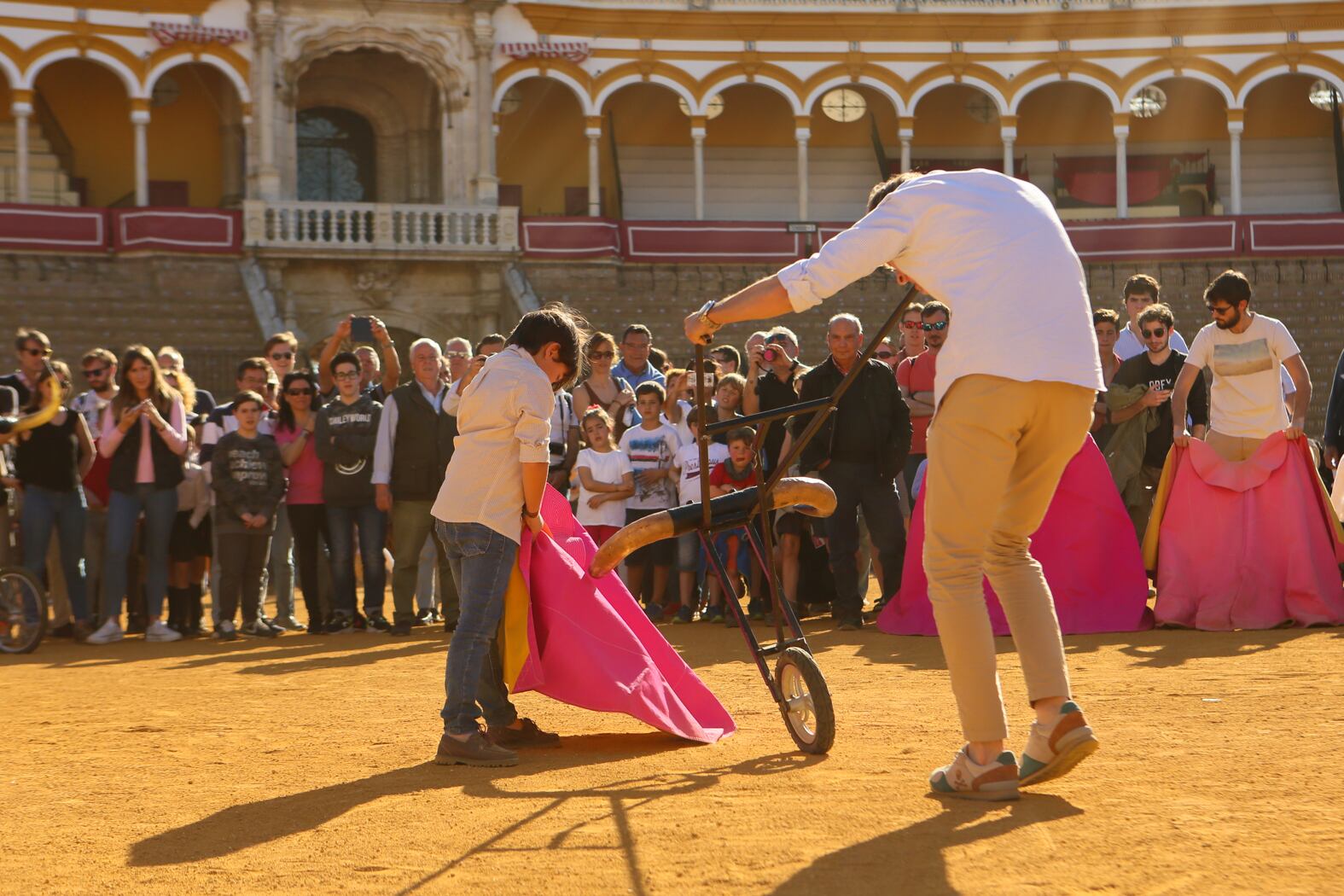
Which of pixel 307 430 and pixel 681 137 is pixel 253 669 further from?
pixel 681 137

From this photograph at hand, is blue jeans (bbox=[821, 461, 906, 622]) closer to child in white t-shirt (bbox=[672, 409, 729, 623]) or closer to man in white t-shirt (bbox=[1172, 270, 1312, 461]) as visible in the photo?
child in white t-shirt (bbox=[672, 409, 729, 623])

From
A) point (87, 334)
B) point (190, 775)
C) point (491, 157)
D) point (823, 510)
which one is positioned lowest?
point (190, 775)

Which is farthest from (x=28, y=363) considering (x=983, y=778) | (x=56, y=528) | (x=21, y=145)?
(x=21, y=145)

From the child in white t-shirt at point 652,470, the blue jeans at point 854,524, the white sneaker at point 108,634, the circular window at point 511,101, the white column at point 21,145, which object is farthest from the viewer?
the circular window at point 511,101

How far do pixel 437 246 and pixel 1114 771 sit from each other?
23.9 meters

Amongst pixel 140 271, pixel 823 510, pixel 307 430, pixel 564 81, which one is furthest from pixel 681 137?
pixel 823 510

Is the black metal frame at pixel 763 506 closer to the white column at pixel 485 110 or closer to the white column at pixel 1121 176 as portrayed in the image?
the white column at pixel 485 110

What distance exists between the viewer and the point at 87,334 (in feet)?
81.1

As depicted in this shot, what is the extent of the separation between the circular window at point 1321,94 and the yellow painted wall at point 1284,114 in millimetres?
101

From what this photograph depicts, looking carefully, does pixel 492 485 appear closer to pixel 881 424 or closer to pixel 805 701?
pixel 805 701

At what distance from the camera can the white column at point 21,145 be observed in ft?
94.2

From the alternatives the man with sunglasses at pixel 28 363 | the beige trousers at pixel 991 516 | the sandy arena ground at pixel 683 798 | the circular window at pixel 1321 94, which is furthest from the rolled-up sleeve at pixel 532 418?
the circular window at pixel 1321 94

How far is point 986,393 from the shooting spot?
4844mm

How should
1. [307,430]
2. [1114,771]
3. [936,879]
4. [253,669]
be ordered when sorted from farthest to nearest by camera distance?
[307,430]
[253,669]
[1114,771]
[936,879]
